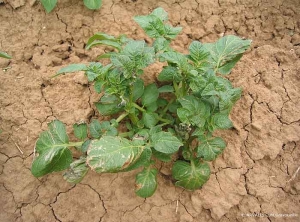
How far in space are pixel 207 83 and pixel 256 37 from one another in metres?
1.13

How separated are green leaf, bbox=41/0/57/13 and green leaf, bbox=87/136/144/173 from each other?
1408 mm

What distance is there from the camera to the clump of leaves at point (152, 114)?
2.15 m

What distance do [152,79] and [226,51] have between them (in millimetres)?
634

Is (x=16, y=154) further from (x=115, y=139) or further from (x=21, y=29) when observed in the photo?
(x=21, y=29)

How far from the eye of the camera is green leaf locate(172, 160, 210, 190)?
240 centimetres

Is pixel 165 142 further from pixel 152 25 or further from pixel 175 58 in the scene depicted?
pixel 152 25

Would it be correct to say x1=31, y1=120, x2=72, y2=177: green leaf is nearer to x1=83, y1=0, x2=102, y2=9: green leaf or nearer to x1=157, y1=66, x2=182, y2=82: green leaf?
x1=157, y1=66, x2=182, y2=82: green leaf

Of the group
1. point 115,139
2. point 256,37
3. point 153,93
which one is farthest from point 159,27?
point 256,37

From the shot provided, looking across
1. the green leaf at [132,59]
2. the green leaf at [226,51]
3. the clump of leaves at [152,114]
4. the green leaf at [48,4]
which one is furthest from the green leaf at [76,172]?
the green leaf at [48,4]

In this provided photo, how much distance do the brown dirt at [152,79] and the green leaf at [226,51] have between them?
0.36 m

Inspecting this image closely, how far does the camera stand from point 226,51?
2441mm

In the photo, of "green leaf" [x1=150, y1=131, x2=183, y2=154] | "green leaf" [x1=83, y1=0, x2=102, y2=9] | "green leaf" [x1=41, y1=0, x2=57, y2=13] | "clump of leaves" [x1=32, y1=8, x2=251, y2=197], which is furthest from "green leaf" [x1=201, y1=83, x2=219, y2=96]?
"green leaf" [x1=41, y1=0, x2=57, y2=13]

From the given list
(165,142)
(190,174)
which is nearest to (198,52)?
(165,142)

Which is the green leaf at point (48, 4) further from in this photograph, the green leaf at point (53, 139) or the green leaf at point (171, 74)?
the green leaf at point (171, 74)
